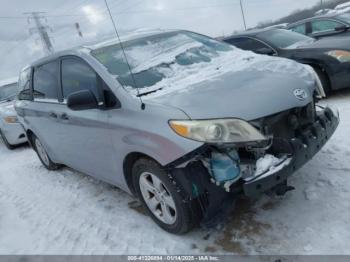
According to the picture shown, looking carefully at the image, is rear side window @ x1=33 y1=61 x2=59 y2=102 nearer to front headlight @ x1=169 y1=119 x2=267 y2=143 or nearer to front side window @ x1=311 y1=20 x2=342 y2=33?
front headlight @ x1=169 y1=119 x2=267 y2=143

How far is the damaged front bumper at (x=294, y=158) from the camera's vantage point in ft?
8.84

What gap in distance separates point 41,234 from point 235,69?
8.43ft

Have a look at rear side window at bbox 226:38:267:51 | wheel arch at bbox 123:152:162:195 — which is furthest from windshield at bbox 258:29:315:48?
wheel arch at bbox 123:152:162:195

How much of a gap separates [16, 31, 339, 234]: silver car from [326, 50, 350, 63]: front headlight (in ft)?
8.07

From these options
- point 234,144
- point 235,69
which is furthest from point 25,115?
point 234,144

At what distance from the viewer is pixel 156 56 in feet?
12.2

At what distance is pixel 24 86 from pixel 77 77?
7.78ft

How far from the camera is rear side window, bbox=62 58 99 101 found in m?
3.63

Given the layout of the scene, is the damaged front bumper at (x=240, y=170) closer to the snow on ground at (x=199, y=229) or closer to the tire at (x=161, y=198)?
the tire at (x=161, y=198)

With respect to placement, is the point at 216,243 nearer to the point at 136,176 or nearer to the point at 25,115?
the point at 136,176

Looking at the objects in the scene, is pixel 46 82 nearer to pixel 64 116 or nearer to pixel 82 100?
pixel 64 116

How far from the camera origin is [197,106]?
2816mm

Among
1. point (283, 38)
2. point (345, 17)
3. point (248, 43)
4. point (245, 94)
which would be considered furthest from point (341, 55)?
point (245, 94)

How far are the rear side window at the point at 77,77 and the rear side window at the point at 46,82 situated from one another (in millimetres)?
286
